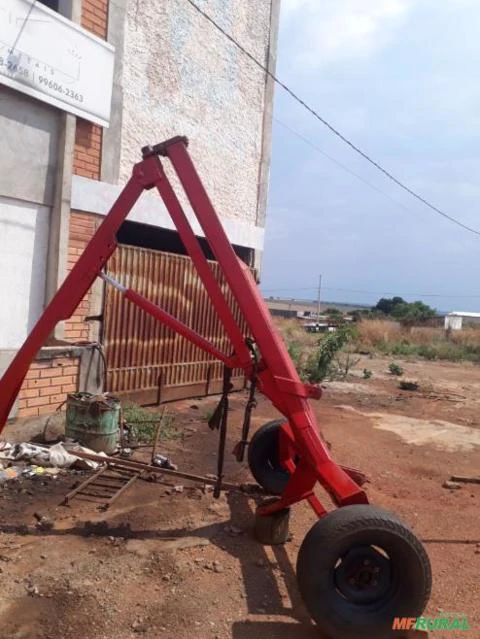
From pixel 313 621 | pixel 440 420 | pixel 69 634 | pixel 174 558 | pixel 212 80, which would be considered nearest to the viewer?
pixel 69 634

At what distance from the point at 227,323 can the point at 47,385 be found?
11.4ft

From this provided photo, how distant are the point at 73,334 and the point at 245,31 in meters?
6.13

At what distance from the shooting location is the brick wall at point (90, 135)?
6.88 metres

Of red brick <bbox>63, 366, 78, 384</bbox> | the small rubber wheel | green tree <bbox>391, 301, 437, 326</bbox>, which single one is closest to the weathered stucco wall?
red brick <bbox>63, 366, 78, 384</bbox>

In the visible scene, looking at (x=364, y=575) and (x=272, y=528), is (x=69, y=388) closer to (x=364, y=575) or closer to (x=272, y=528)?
(x=272, y=528)

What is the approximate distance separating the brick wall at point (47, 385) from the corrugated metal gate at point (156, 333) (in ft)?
2.81

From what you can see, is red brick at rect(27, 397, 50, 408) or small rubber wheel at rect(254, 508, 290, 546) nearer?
small rubber wheel at rect(254, 508, 290, 546)

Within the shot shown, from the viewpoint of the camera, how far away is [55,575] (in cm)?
366

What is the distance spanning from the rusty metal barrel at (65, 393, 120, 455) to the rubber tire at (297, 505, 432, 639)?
3.21 meters

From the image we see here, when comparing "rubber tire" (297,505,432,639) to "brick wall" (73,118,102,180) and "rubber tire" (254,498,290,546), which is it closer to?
"rubber tire" (254,498,290,546)

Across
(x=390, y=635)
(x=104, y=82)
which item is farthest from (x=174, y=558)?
(x=104, y=82)

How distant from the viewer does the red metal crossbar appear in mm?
3662

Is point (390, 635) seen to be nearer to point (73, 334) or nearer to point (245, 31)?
point (73, 334)

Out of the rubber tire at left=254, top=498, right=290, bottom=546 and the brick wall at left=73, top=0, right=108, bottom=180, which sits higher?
the brick wall at left=73, top=0, right=108, bottom=180
